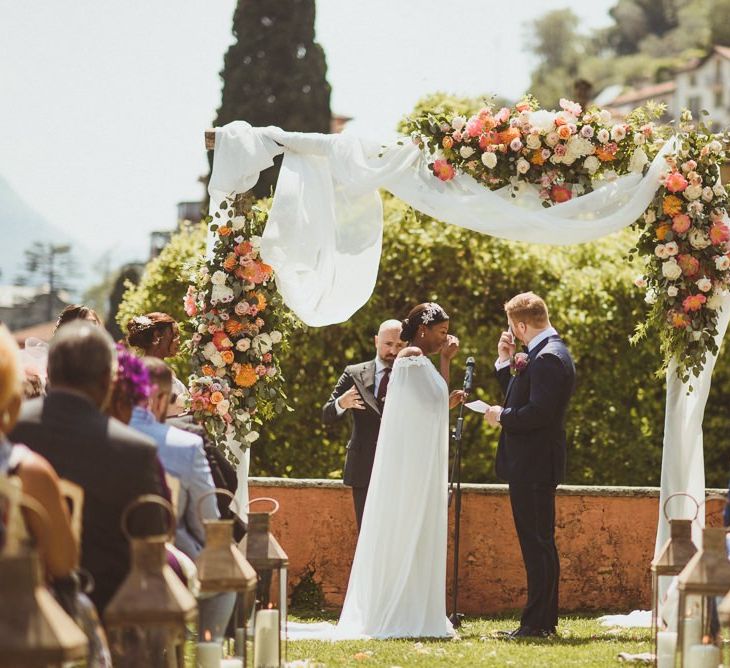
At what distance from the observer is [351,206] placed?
354 inches

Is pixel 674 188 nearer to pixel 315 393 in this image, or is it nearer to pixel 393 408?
pixel 393 408

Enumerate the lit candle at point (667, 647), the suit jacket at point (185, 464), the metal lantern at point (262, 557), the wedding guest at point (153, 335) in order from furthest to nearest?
the wedding guest at point (153, 335) → the lit candle at point (667, 647) → the metal lantern at point (262, 557) → the suit jacket at point (185, 464)

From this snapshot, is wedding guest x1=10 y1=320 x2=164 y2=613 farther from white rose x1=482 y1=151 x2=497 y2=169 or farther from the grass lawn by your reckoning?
white rose x1=482 y1=151 x2=497 y2=169

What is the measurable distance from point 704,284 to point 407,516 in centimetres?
239

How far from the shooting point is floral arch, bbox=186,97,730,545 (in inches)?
344

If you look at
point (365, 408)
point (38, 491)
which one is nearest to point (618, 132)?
point (365, 408)

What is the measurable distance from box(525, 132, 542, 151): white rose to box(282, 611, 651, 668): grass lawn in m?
3.13

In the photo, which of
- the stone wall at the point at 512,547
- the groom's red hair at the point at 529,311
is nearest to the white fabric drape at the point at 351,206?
the groom's red hair at the point at 529,311

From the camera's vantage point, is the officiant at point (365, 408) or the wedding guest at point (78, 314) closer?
the wedding guest at point (78, 314)

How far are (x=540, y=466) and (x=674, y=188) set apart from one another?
197 centimetres

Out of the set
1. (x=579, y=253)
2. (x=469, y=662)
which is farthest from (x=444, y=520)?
(x=579, y=253)

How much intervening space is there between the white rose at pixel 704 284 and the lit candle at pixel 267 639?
369 centimetres

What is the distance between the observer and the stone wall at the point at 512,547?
32.7 feet

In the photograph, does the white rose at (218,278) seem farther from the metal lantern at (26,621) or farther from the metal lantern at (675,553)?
the metal lantern at (26,621)
